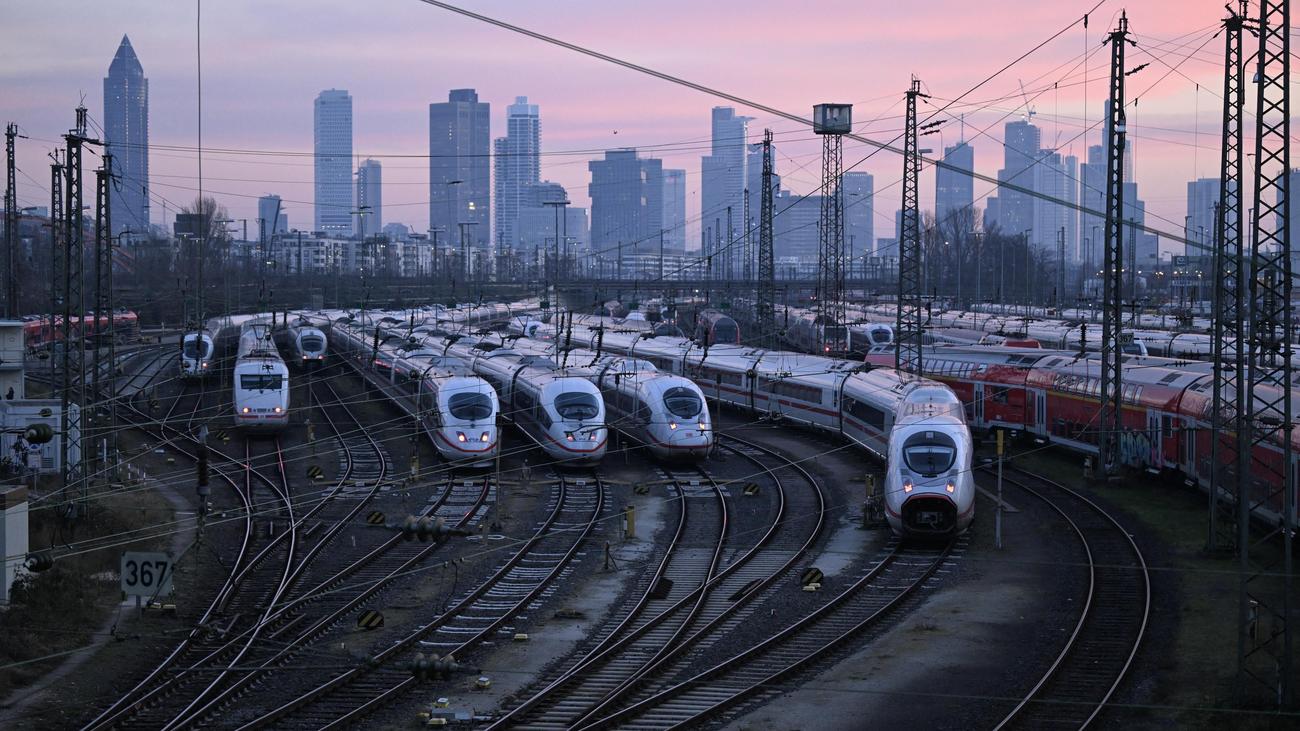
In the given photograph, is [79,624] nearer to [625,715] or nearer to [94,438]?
[625,715]

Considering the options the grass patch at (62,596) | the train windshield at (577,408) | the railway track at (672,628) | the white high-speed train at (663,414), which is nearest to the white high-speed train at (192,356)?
the white high-speed train at (663,414)

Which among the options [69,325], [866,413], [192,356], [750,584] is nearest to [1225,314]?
[750,584]

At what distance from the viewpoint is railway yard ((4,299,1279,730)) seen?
13.6 metres

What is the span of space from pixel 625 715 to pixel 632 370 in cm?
1985

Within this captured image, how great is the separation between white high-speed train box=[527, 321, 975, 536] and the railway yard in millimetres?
443

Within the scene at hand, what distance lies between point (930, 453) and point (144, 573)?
11819mm

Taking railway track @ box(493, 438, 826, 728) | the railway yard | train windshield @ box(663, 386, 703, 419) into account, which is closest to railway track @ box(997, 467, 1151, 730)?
the railway yard

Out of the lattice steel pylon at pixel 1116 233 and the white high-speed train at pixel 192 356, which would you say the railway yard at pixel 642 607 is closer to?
the lattice steel pylon at pixel 1116 233

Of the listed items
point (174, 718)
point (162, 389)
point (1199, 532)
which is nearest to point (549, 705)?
point (174, 718)

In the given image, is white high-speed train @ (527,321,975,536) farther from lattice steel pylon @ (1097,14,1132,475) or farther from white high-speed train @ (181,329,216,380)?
white high-speed train @ (181,329,216,380)

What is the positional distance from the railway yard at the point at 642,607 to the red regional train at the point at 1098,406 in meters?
0.90

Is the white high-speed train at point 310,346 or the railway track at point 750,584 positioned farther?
the white high-speed train at point 310,346

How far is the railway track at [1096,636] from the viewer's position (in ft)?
44.0

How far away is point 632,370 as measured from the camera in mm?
32781
